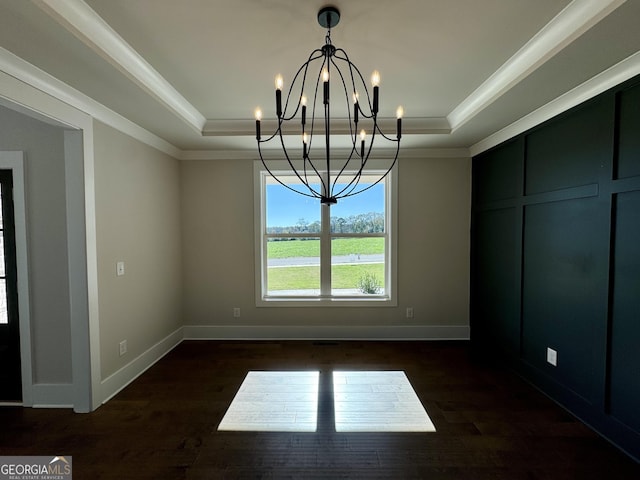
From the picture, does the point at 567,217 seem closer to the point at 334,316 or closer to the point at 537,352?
the point at 537,352

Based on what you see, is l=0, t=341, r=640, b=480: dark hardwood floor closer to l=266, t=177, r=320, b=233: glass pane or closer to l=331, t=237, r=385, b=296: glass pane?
l=331, t=237, r=385, b=296: glass pane

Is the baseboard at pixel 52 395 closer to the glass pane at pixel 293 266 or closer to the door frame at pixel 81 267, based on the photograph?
the door frame at pixel 81 267

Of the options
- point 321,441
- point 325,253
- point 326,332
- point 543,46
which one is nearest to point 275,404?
point 321,441

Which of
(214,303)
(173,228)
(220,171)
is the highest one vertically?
(220,171)

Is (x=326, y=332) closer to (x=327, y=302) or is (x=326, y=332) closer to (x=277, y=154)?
(x=327, y=302)

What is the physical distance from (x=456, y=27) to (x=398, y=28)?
325mm

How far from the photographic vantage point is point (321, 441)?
6.42ft

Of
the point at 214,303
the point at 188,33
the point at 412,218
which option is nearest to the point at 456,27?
the point at 188,33

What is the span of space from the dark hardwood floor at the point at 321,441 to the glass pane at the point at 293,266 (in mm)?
1327

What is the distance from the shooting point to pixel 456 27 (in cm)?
167

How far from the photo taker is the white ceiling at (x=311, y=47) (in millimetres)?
1477

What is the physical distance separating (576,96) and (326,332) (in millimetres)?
3253

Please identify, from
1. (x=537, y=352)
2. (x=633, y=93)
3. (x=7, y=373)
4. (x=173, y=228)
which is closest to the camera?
(x=633, y=93)

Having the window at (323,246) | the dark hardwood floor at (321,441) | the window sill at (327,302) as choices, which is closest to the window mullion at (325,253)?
the window at (323,246)
